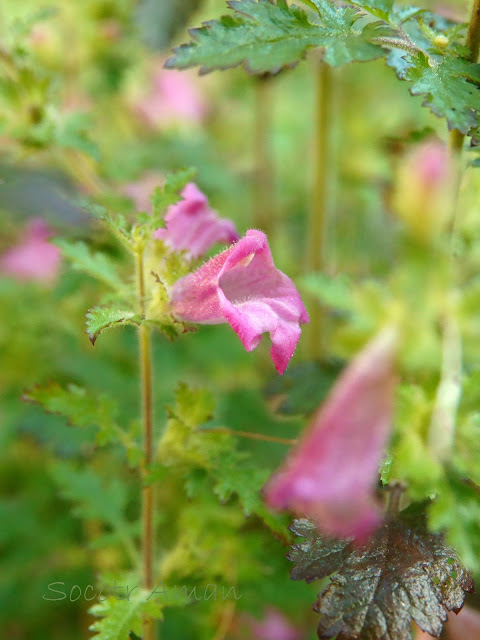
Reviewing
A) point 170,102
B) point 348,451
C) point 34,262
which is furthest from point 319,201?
point 348,451

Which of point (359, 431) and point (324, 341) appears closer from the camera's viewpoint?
point (359, 431)

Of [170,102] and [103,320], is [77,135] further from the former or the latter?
[170,102]

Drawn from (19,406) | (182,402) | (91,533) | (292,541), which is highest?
(182,402)

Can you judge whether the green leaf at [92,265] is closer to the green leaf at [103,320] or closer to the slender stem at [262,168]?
the green leaf at [103,320]

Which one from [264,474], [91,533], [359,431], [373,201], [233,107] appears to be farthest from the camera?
[233,107]

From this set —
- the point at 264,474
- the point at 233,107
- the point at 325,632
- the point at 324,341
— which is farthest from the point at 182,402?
the point at 233,107

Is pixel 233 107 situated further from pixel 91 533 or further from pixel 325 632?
pixel 325 632

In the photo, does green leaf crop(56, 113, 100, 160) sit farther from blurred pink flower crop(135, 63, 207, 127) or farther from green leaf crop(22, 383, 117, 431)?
blurred pink flower crop(135, 63, 207, 127)
